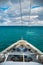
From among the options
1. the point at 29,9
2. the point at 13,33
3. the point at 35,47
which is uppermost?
the point at 29,9

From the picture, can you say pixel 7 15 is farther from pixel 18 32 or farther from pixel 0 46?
pixel 0 46

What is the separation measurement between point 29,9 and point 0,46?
0.60 m

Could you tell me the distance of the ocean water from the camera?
7.42 feet

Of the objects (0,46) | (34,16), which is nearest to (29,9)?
(34,16)

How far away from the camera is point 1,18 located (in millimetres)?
2258

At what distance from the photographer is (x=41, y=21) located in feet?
7.34

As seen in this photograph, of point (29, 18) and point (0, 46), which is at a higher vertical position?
point (29, 18)

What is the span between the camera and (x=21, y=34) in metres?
2.28

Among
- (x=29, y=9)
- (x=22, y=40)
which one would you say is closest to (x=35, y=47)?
(x=22, y=40)

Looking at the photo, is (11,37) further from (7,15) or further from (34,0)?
(34,0)

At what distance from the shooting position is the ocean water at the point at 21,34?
7.42 feet

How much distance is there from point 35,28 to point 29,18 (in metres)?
0.15

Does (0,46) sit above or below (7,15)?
below

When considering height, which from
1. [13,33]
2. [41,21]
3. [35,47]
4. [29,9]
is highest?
[29,9]
